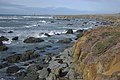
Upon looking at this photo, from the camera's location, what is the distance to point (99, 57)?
14.9m

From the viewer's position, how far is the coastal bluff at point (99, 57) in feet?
39.5

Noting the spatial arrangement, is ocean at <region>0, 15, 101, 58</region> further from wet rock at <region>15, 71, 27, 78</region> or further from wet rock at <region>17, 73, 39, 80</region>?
wet rock at <region>17, 73, 39, 80</region>

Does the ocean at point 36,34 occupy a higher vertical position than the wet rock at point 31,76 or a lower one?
lower

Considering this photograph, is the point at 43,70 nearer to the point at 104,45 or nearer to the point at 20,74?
the point at 20,74

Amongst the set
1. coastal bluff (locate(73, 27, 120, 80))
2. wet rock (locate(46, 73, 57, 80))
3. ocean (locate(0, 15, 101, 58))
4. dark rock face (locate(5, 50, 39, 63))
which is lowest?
ocean (locate(0, 15, 101, 58))

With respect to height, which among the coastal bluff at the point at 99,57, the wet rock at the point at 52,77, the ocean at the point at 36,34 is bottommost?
the ocean at the point at 36,34

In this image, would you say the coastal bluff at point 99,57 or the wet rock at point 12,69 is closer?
the coastal bluff at point 99,57

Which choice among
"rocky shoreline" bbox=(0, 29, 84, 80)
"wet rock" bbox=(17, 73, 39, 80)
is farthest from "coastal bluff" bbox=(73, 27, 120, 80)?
"wet rock" bbox=(17, 73, 39, 80)

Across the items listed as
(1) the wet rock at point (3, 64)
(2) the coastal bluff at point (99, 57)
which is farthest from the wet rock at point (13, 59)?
(2) the coastal bluff at point (99, 57)

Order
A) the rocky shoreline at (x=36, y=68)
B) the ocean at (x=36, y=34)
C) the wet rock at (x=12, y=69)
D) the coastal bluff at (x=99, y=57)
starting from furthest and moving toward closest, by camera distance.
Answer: the ocean at (x=36, y=34) < the wet rock at (x=12, y=69) < the rocky shoreline at (x=36, y=68) < the coastal bluff at (x=99, y=57)

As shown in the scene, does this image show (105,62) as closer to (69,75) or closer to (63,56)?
(69,75)

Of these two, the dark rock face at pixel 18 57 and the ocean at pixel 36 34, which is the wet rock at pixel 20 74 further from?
the ocean at pixel 36 34

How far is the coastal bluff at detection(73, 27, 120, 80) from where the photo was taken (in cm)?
1203

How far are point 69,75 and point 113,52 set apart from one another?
4.95m
